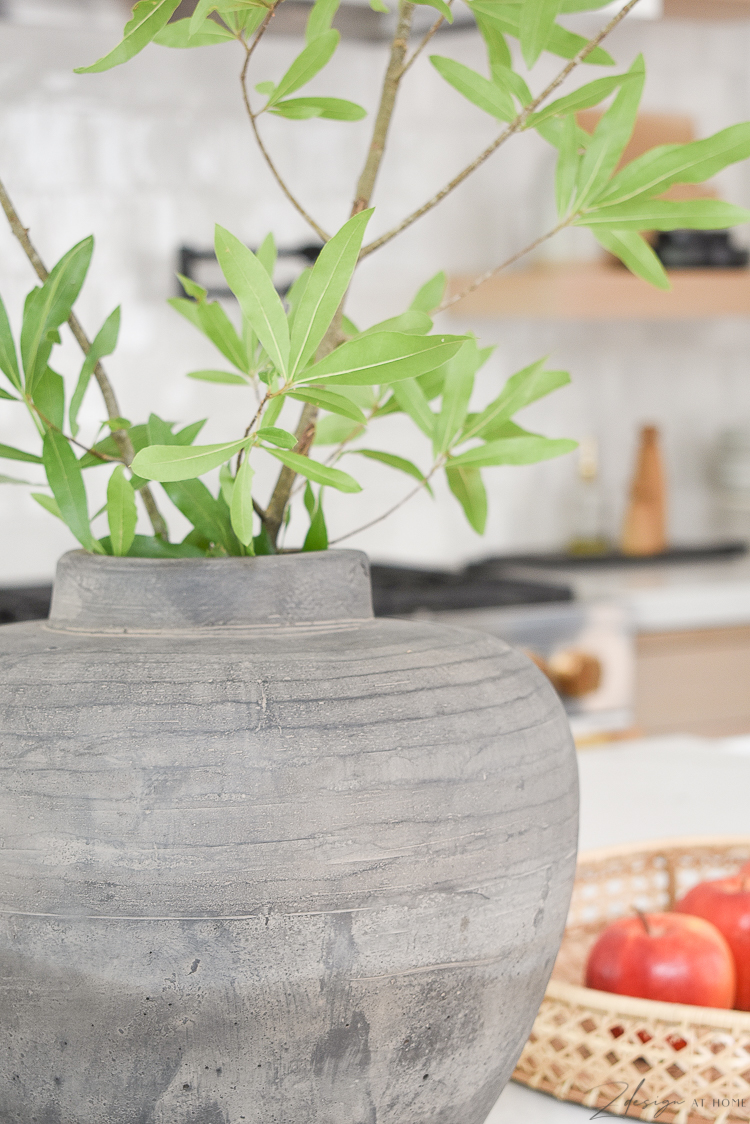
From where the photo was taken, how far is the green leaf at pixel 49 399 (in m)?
0.55

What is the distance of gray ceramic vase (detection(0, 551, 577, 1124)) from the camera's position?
1.46ft

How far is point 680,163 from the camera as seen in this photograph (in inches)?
22.4

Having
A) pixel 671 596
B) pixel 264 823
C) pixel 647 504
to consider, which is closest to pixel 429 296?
pixel 264 823

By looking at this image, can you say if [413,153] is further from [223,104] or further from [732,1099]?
[732,1099]

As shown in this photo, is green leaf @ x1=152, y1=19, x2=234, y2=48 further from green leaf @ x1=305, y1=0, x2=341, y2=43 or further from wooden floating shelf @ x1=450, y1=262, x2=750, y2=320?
wooden floating shelf @ x1=450, y1=262, x2=750, y2=320

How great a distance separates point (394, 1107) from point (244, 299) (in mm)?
309

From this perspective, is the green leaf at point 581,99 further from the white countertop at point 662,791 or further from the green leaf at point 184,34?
the white countertop at point 662,791

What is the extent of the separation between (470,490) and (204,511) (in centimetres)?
15

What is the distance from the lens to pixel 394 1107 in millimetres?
492

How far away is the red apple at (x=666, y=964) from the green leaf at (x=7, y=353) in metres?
0.40

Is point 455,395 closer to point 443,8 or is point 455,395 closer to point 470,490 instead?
point 470,490

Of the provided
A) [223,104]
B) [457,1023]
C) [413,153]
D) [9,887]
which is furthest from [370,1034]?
[413,153]

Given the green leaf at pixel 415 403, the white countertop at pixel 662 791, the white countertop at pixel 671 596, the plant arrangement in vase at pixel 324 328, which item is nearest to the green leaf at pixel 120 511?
the plant arrangement in vase at pixel 324 328

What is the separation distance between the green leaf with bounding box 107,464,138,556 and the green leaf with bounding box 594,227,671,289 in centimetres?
25
